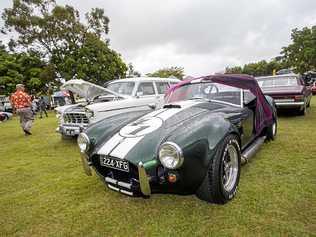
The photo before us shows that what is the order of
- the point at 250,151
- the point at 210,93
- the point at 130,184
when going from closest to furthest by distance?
the point at 130,184 → the point at 250,151 → the point at 210,93

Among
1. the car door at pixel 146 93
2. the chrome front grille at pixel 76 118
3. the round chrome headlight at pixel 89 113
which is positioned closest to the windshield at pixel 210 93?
the round chrome headlight at pixel 89 113

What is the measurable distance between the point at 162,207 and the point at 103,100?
4.47 meters

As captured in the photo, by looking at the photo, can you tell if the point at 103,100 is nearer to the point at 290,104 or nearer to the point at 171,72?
the point at 290,104

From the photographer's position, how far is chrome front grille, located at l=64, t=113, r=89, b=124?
584 centimetres

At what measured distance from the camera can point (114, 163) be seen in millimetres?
2586

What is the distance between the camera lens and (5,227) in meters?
2.58

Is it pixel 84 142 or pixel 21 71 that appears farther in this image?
pixel 21 71

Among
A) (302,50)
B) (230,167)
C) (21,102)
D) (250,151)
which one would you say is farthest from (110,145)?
→ (302,50)

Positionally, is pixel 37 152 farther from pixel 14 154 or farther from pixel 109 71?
pixel 109 71

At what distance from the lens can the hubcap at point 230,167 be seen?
2.87 metres

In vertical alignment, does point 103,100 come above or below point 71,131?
above

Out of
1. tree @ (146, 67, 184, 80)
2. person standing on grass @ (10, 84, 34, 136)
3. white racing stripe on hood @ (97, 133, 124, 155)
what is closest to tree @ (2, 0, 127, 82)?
person standing on grass @ (10, 84, 34, 136)

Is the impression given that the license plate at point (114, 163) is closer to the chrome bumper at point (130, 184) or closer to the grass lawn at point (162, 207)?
the chrome bumper at point (130, 184)

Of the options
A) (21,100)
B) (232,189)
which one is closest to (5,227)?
(232,189)
